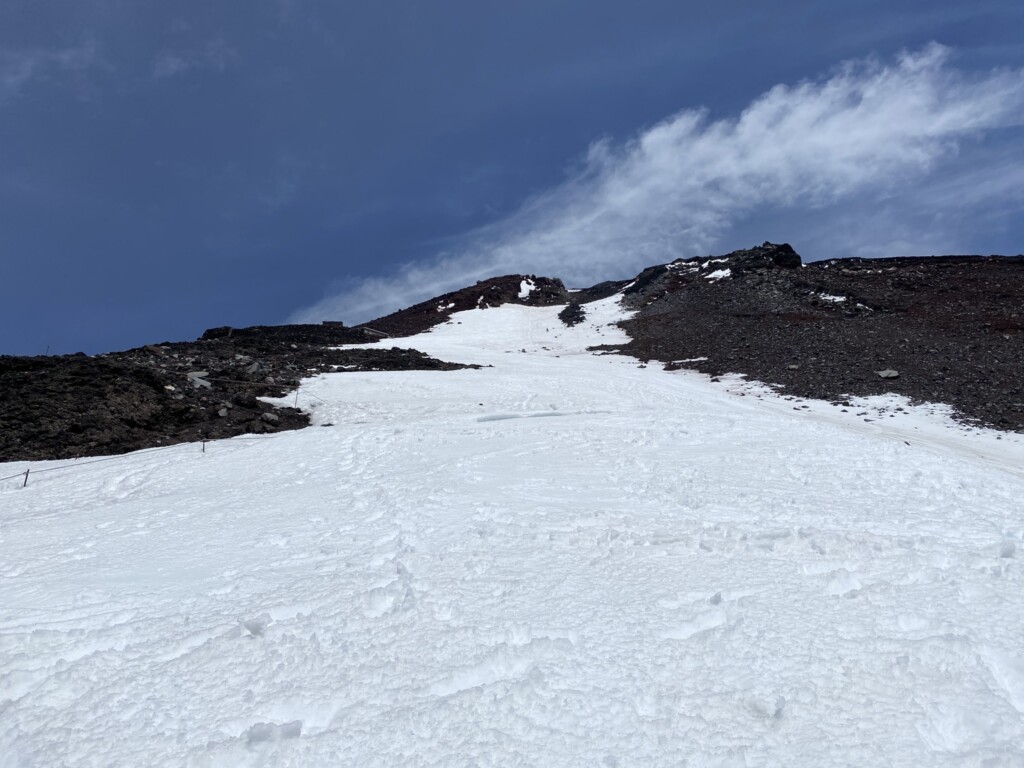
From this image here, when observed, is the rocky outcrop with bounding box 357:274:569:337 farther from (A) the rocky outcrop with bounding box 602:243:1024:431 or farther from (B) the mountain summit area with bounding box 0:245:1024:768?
(B) the mountain summit area with bounding box 0:245:1024:768

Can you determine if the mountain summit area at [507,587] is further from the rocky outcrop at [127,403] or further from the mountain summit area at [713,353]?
the mountain summit area at [713,353]

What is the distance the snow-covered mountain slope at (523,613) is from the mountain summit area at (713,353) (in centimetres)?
373

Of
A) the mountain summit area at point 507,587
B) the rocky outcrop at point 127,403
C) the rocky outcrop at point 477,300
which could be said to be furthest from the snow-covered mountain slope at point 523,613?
the rocky outcrop at point 477,300

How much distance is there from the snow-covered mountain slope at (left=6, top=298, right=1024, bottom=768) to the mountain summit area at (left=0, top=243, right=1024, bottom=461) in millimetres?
3734

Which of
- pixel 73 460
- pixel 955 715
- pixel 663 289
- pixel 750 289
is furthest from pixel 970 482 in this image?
pixel 663 289

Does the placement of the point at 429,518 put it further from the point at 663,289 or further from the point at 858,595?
the point at 663,289

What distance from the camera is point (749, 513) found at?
686 cm

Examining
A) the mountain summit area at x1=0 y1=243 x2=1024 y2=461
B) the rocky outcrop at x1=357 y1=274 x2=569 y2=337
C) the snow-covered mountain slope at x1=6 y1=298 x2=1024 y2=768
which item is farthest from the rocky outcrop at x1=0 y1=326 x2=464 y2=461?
the rocky outcrop at x1=357 y1=274 x2=569 y2=337

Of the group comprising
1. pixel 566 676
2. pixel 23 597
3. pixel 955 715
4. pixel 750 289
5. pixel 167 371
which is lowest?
pixel 955 715

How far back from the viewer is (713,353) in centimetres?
2398

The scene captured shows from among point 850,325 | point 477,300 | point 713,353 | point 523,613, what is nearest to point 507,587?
point 523,613

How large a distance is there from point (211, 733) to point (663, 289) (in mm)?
39932

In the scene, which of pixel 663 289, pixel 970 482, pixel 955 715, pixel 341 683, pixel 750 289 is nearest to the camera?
pixel 955 715

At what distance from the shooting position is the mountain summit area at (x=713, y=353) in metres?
13.1
